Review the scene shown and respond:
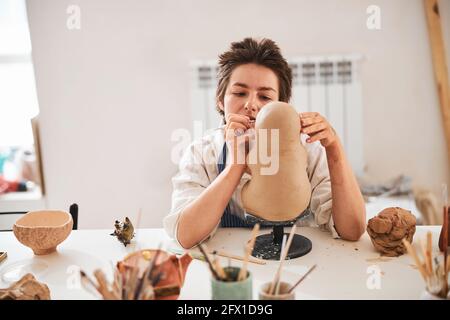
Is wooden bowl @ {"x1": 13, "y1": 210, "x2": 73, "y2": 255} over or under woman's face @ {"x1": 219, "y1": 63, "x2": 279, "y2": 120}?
under

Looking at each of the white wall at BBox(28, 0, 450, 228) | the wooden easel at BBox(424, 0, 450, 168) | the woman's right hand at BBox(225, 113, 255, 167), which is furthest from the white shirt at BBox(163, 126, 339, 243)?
the wooden easel at BBox(424, 0, 450, 168)

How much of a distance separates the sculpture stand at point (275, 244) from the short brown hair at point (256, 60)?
38cm

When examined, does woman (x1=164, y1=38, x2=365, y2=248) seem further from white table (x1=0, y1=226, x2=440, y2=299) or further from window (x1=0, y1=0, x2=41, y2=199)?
window (x1=0, y1=0, x2=41, y2=199)

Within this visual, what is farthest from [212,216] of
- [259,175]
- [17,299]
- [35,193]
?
[35,193]

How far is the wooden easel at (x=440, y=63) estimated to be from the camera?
7.35 feet

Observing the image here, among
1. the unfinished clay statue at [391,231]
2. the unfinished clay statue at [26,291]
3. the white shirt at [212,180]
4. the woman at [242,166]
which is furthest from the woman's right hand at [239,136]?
the unfinished clay statue at [26,291]

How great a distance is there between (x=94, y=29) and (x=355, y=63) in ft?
4.81

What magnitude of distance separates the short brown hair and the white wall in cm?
128

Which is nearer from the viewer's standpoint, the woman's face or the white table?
the white table

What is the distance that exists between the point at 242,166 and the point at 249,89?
9.9 inches

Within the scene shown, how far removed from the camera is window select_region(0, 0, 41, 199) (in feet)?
7.69

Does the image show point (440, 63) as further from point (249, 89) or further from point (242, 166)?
point (242, 166)
